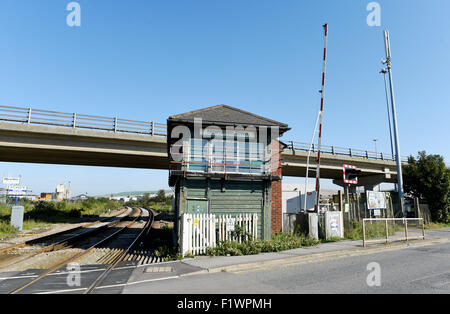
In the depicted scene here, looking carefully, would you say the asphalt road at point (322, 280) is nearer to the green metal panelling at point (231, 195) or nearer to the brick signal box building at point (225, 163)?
the green metal panelling at point (231, 195)

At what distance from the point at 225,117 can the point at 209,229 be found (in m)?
5.54

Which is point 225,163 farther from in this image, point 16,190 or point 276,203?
point 16,190

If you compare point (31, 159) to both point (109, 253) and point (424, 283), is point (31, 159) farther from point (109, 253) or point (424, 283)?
point (424, 283)

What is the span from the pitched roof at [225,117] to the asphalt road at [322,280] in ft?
22.1

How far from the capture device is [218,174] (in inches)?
461

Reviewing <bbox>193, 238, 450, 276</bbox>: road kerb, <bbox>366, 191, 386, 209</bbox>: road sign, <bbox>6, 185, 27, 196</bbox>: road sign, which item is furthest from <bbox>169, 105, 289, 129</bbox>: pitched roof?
<bbox>6, 185, 27, 196</bbox>: road sign

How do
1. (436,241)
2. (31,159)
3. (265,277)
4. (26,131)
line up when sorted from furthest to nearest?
(31,159) < (26,131) < (436,241) < (265,277)

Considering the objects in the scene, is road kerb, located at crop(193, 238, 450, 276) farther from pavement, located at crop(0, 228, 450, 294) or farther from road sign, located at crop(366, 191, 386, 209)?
road sign, located at crop(366, 191, 386, 209)

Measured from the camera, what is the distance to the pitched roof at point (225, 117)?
1235 cm

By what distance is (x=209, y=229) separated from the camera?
10.4 metres

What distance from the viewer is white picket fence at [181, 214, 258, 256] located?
9.90m

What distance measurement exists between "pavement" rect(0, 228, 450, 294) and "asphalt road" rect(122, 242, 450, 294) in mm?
50
